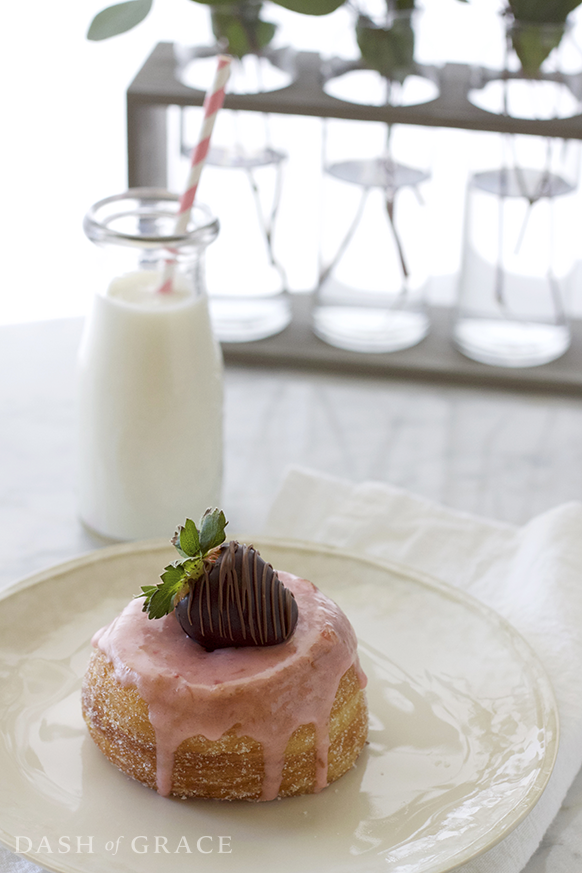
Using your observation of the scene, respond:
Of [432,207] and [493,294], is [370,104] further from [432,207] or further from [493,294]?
[493,294]

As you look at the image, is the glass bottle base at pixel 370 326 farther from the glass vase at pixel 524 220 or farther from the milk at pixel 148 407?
the milk at pixel 148 407

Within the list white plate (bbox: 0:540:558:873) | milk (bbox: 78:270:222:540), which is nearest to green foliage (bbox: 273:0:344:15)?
milk (bbox: 78:270:222:540)

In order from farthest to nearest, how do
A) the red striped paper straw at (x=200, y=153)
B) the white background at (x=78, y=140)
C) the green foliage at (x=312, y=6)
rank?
1. the white background at (x=78, y=140)
2. the green foliage at (x=312, y=6)
3. the red striped paper straw at (x=200, y=153)

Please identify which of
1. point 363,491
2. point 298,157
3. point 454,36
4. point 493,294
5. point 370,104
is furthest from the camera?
point 454,36

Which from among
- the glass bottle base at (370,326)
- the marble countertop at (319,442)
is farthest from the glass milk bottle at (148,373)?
the glass bottle base at (370,326)

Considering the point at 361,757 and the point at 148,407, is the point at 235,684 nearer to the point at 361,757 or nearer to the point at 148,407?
the point at 361,757

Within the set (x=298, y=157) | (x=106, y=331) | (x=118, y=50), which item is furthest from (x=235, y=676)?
(x=118, y=50)
